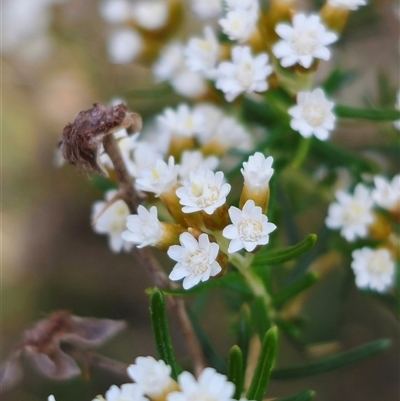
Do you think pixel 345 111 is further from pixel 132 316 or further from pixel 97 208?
pixel 132 316

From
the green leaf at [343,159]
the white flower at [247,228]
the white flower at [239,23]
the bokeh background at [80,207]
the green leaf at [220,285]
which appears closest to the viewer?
the white flower at [247,228]

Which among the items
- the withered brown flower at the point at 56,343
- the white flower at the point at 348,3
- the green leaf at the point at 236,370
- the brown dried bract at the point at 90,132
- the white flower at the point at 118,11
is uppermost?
the white flower at the point at 118,11

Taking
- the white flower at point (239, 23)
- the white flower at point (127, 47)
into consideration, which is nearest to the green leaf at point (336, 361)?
the white flower at point (239, 23)

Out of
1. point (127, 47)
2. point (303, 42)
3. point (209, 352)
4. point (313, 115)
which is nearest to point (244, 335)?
point (209, 352)

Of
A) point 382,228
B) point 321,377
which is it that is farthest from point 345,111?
point 321,377

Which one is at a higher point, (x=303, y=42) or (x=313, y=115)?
(x=303, y=42)

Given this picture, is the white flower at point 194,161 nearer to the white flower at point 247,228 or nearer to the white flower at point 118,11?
the white flower at point 247,228

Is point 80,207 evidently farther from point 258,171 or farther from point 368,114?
point 258,171
